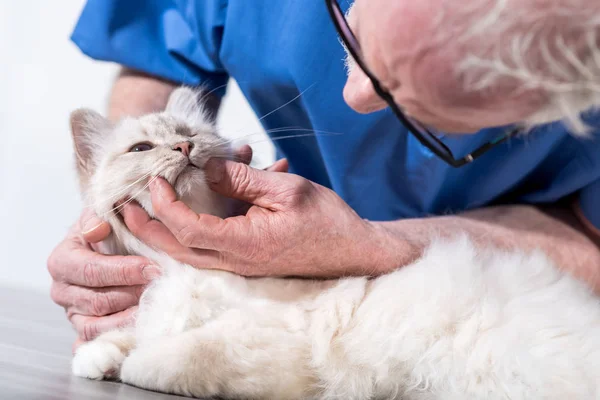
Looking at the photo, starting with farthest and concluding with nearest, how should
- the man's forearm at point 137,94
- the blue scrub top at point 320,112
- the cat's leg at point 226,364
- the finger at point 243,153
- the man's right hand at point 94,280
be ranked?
the man's forearm at point 137,94, the blue scrub top at point 320,112, the finger at point 243,153, the man's right hand at point 94,280, the cat's leg at point 226,364

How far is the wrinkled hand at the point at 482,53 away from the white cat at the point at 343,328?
1.50 ft

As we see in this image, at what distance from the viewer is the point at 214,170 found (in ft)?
3.45

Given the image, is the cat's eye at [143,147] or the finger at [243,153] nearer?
the cat's eye at [143,147]

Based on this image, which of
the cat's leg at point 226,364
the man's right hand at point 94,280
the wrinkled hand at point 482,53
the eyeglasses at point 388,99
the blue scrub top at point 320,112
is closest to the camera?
the wrinkled hand at point 482,53

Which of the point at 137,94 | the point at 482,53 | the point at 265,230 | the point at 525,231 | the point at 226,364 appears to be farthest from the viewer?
the point at 137,94

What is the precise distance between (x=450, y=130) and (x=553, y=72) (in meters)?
0.18

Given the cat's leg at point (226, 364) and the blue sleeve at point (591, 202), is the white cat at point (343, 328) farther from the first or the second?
the blue sleeve at point (591, 202)

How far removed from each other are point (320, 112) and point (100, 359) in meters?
0.77

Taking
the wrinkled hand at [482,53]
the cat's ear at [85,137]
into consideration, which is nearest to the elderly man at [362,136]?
the wrinkled hand at [482,53]

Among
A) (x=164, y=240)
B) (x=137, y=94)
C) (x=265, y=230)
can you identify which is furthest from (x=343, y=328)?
(x=137, y=94)

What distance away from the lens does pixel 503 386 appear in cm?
91

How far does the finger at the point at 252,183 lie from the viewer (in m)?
1.02

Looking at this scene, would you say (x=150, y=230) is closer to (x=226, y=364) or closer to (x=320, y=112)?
(x=226, y=364)

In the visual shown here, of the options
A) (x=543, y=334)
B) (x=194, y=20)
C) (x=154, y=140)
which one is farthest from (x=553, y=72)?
(x=194, y=20)
